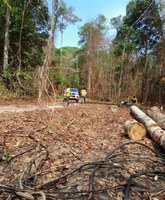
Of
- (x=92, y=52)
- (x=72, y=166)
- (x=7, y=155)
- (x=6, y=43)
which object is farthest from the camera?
(x=92, y=52)

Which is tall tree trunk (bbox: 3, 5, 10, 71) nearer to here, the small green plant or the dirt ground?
the dirt ground

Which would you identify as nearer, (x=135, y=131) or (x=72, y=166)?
(x=72, y=166)

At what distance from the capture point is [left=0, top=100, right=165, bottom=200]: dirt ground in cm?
288

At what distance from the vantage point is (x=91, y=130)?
6.54 m

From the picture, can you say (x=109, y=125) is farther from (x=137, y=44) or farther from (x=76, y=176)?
(x=137, y=44)

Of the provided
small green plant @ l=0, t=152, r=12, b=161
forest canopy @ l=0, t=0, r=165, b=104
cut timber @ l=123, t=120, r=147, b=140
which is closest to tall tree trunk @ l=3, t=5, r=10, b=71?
forest canopy @ l=0, t=0, r=165, b=104

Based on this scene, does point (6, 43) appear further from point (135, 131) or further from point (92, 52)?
point (92, 52)

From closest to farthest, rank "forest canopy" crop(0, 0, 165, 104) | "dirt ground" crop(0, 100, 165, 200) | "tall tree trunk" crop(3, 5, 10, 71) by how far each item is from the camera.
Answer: "dirt ground" crop(0, 100, 165, 200), "forest canopy" crop(0, 0, 165, 104), "tall tree trunk" crop(3, 5, 10, 71)

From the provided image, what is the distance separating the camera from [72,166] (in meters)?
3.74

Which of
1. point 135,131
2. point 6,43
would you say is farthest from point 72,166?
point 6,43

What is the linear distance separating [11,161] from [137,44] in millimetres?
22750

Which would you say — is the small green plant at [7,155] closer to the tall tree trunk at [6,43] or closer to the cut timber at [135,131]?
the cut timber at [135,131]

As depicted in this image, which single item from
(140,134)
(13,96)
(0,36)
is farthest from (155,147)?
(0,36)

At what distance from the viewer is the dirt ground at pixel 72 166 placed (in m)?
2.88
